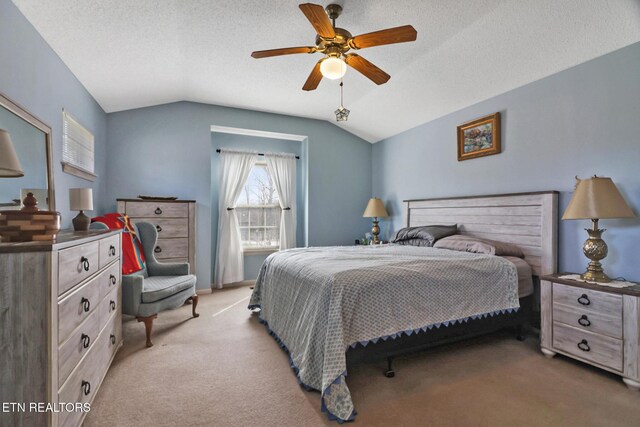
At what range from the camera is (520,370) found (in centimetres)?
216

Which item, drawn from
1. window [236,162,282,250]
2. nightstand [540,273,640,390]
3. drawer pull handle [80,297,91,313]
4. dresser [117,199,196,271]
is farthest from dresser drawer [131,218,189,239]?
nightstand [540,273,640,390]

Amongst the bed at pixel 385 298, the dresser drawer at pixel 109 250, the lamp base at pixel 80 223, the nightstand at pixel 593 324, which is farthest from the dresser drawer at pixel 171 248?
the nightstand at pixel 593 324

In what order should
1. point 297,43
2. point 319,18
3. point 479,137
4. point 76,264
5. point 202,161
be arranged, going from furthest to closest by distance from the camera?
point 202,161 → point 479,137 → point 297,43 → point 319,18 → point 76,264

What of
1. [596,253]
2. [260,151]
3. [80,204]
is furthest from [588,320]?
[260,151]

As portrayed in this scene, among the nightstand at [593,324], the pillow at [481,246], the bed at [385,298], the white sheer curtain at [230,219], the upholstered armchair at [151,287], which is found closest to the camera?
the bed at [385,298]

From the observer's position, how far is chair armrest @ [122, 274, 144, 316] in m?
2.45

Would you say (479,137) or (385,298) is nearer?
(385,298)

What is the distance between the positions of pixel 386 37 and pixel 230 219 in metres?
3.53

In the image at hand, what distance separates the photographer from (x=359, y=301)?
1.86m

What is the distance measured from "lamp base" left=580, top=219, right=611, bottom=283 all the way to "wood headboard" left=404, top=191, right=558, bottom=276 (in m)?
0.44

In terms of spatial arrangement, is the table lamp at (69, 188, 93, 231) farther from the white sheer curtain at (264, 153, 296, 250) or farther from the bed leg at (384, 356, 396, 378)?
the white sheer curtain at (264, 153, 296, 250)

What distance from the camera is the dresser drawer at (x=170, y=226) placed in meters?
3.69

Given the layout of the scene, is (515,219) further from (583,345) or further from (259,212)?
(259,212)

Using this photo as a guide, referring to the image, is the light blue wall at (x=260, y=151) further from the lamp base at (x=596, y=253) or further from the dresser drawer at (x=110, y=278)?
the lamp base at (x=596, y=253)
